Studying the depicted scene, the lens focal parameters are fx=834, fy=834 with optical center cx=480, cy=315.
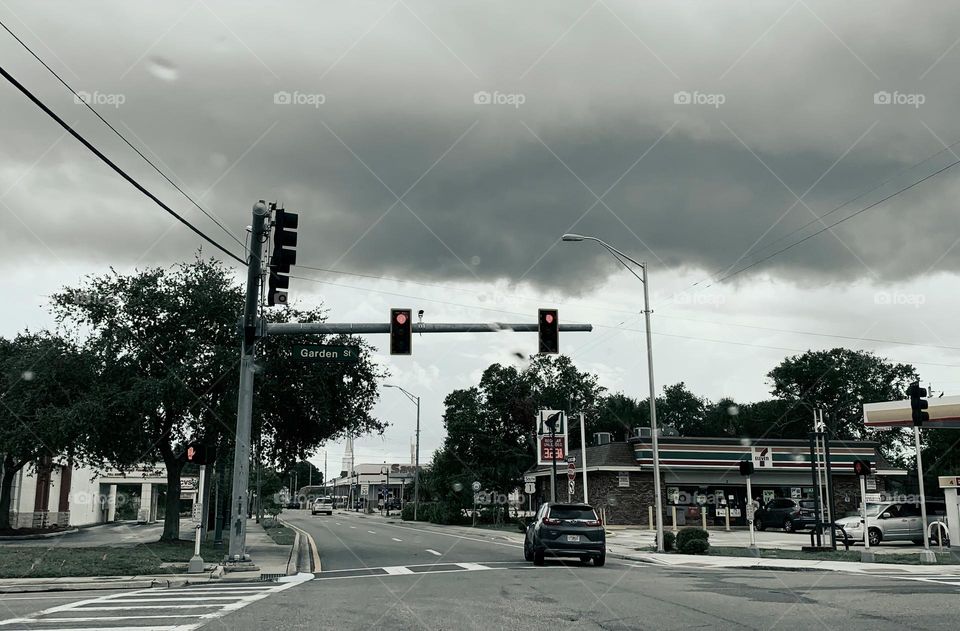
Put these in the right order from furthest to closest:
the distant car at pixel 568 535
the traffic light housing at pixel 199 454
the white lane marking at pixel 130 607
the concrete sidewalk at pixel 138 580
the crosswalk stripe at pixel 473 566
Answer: the distant car at pixel 568 535, the crosswalk stripe at pixel 473 566, the traffic light housing at pixel 199 454, the concrete sidewalk at pixel 138 580, the white lane marking at pixel 130 607

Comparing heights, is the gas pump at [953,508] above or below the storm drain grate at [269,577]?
above

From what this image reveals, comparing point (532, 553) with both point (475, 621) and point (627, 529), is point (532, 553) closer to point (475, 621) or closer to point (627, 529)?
point (475, 621)

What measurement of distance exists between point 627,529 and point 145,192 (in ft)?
113

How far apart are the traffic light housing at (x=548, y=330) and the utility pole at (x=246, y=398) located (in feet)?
21.6

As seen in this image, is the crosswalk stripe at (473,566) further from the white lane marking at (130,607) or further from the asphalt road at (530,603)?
the white lane marking at (130,607)

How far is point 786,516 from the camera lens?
4066 centimetres

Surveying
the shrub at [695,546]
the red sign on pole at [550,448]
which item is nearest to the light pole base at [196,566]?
the shrub at [695,546]

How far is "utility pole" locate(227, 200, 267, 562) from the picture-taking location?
18969 millimetres

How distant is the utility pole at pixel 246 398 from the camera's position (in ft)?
62.2

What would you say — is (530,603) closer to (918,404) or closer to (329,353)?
(329,353)

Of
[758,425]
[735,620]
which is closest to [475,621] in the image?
[735,620]

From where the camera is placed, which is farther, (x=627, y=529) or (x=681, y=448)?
(x=681, y=448)

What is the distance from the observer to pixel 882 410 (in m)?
34.5

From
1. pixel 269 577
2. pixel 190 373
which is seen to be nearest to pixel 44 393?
pixel 190 373
